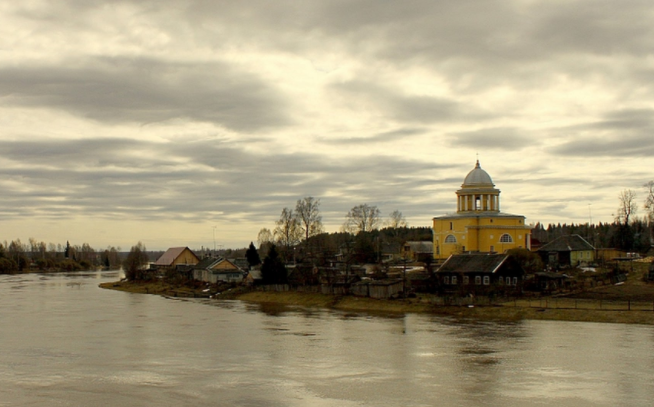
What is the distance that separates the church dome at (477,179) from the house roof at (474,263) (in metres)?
21.1

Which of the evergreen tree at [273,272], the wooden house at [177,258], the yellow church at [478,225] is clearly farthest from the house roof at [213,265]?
the yellow church at [478,225]

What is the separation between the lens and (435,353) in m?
29.9

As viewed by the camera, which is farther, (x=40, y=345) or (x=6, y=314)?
(x=6, y=314)

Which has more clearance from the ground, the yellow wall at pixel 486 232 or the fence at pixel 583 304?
the yellow wall at pixel 486 232

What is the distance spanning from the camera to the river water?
72.0 ft

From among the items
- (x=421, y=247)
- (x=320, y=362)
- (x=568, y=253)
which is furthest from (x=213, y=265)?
(x=320, y=362)

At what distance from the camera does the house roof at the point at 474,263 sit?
176 feet

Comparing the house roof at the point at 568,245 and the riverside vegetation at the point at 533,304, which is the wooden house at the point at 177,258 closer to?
the riverside vegetation at the point at 533,304

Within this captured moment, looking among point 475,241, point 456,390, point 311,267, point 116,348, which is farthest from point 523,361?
point 475,241

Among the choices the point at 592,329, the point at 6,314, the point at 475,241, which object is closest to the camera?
the point at 592,329

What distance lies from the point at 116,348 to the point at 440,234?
165 feet

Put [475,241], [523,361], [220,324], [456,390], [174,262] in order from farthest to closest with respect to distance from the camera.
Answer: [174,262], [475,241], [220,324], [523,361], [456,390]

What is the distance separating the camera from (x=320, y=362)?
2789 cm

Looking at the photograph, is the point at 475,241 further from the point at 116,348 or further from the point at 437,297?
the point at 116,348
